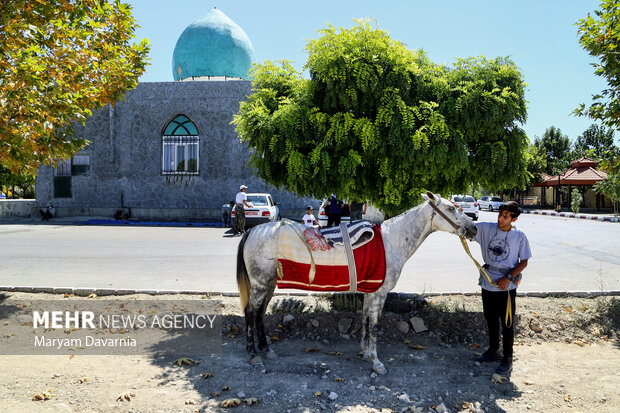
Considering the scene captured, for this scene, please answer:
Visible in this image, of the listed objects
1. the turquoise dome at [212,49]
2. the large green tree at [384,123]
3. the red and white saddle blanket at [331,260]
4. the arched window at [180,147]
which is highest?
the turquoise dome at [212,49]

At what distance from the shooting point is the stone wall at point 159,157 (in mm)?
24203

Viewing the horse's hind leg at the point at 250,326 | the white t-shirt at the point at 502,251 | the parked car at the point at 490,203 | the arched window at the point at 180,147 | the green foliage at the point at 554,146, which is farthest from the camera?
the green foliage at the point at 554,146

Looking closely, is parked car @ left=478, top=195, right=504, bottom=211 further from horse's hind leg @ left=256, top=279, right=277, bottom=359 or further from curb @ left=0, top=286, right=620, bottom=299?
horse's hind leg @ left=256, top=279, right=277, bottom=359

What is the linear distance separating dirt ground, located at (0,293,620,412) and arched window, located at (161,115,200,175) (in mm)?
19424

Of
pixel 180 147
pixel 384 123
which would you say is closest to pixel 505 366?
pixel 384 123

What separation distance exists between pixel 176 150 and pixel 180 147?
0.29m

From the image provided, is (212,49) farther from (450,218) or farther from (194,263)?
(450,218)

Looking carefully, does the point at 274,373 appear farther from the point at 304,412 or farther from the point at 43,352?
the point at 43,352

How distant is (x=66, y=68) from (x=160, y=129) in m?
18.9

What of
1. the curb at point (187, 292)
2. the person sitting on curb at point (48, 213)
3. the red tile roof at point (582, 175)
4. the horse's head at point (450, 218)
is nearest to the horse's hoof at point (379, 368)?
the horse's head at point (450, 218)

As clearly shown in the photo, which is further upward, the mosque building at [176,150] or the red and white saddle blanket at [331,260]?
the mosque building at [176,150]

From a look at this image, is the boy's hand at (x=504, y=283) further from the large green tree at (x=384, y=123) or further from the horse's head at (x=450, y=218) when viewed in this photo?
the large green tree at (x=384, y=123)

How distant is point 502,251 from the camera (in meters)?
4.82

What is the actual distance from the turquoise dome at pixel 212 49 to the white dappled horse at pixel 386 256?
22.3m
